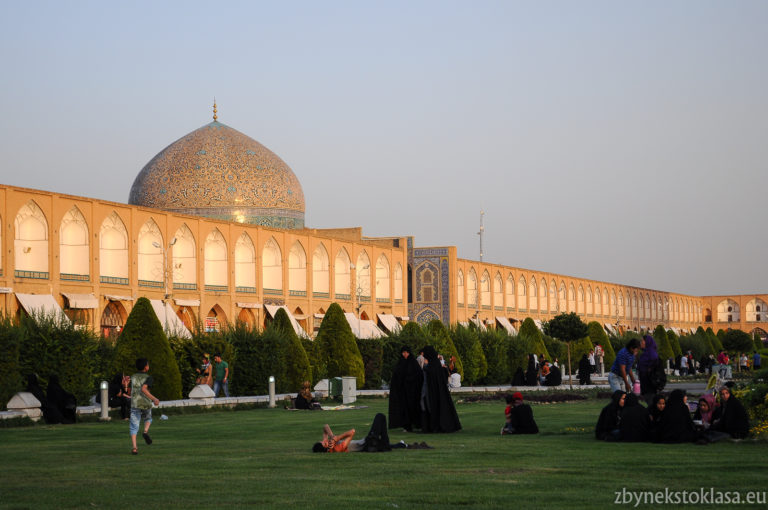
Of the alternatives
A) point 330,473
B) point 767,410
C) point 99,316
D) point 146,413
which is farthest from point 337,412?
point 99,316

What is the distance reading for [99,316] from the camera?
A: 28688 millimetres

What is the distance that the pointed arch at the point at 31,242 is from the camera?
87.8 feet

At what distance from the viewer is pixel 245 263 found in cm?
3603

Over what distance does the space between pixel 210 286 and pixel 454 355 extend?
943 cm

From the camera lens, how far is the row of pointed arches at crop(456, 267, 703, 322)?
53.6 m

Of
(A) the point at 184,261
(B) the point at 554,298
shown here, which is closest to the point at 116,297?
(A) the point at 184,261

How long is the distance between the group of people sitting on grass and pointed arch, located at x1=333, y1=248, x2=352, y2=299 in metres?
30.7

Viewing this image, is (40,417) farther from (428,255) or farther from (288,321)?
(428,255)

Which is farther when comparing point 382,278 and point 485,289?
point 485,289

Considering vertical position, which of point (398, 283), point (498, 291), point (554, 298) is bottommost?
point (554, 298)

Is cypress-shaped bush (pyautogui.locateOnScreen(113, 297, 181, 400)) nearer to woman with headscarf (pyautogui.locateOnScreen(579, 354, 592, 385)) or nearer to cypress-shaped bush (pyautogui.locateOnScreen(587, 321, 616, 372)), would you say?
woman with headscarf (pyautogui.locateOnScreen(579, 354, 592, 385))

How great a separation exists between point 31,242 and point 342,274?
16.5m

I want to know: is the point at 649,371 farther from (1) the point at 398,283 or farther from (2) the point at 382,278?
(1) the point at 398,283

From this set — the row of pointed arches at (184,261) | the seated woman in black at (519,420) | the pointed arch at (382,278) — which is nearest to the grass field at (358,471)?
the seated woman in black at (519,420)
